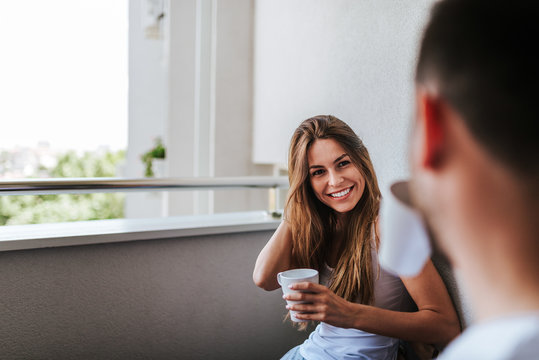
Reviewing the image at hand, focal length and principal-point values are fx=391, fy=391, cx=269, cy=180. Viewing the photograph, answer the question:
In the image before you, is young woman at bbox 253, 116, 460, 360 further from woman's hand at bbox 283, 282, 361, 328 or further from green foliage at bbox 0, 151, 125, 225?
green foliage at bbox 0, 151, 125, 225

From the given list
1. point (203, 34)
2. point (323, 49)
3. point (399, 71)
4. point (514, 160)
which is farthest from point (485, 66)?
point (203, 34)

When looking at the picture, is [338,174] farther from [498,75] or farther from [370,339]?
[498,75]

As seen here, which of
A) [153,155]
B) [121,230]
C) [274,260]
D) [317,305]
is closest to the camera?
[317,305]

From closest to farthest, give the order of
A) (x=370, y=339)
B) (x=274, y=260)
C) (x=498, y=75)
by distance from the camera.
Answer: (x=498, y=75) → (x=370, y=339) → (x=274, y=260)

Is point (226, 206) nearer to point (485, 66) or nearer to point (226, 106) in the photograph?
point (226, 106)

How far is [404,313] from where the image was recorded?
1.08 m

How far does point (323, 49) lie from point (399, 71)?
2.24 ft

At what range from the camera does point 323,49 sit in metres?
1.94

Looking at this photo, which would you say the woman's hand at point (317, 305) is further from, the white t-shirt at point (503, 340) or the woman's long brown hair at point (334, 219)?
the white t-shirt at point (503, 340)

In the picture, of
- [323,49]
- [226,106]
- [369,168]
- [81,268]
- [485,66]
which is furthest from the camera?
[226,106]

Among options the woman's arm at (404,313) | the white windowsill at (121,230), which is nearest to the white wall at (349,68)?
the woman's arm at (404,313)

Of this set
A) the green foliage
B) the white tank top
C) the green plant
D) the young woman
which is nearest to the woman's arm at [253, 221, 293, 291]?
the young woman

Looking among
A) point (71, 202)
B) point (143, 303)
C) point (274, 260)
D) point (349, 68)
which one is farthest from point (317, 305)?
point (71, 202)

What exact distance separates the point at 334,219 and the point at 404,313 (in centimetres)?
44
